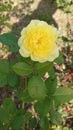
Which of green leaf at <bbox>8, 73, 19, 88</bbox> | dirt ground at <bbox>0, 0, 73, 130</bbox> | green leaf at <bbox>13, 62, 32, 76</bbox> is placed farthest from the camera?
dirt ground at <bbox>0, 0, 73, 130</bbox>

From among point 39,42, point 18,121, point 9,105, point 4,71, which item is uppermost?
point 39,42

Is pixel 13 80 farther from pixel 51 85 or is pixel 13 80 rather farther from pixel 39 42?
pixel 39 42

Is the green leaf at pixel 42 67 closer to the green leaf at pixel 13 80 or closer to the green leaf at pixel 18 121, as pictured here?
the green leaf at pixel 13 80

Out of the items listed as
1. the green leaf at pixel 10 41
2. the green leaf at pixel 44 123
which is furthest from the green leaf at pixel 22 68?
the green leaf at pixel 44 123

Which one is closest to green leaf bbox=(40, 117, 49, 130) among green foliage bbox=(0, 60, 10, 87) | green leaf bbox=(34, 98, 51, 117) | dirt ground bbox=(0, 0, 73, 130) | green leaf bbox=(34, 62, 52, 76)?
green leaf bbox=(34, 98, 51, 117)

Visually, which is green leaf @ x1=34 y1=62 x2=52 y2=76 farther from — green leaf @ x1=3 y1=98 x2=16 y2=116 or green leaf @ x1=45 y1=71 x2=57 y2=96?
green leaf @ x1=3 y1=98 x2=16 y2=116

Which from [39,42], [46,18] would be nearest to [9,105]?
[39,42]

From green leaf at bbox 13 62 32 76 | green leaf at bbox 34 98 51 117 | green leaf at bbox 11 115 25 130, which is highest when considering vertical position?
green leaf at bbox 13 62 32 76
